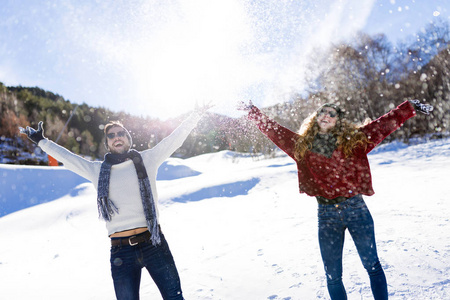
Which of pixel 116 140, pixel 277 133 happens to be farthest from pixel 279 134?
pixel 116 140

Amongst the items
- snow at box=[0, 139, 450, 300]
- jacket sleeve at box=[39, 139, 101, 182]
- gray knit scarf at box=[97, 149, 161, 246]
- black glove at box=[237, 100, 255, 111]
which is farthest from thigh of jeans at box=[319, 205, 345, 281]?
jacket sleeve at box=[39, 139, 101, 182]

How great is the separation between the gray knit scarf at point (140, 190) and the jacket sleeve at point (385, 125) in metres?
1.69

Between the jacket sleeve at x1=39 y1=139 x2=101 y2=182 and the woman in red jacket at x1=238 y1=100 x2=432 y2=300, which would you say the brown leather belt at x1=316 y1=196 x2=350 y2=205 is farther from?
the jacket sleeve at x1=39 y1=139 x2=101 y2=182

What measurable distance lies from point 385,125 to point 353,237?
905 millimetres

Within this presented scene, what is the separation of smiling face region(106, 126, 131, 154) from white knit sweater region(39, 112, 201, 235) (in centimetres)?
14

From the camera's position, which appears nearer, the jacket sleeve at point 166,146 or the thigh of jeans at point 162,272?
the thigh of jeans at point 162,272

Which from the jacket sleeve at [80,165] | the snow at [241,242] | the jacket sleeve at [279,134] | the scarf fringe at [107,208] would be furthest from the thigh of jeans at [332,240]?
the jacket sleeve at [80,165]

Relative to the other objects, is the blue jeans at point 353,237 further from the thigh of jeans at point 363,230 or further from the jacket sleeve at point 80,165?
the jacket sleeve at point 80,165

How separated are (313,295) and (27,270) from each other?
4691mm

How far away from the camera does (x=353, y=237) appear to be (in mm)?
2121

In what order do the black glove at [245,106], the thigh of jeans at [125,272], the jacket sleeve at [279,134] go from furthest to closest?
the black glove at [245,106] < the jacket sleeve at [279,134] < the thigh of jeans at [125,272]

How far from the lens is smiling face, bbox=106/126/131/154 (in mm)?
2242

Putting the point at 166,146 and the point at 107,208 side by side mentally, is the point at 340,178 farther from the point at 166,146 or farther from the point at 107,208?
the point at 107,208

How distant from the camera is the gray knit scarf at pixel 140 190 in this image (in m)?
2.02
